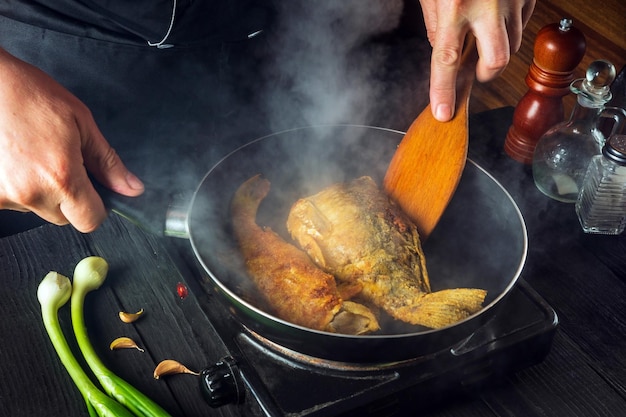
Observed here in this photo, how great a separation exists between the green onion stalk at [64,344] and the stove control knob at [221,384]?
198mm

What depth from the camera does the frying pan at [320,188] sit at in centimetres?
112

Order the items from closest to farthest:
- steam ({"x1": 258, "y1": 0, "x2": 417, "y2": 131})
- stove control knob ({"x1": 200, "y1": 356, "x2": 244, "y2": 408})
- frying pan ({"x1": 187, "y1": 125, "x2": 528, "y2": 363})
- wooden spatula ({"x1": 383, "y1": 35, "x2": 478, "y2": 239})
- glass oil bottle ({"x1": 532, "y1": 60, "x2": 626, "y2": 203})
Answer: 1. frying pan ({"x1": 187, "y1": 125, "x2": 528, "y2": 363})
2. stove control knob ({"x1": 200, "y1": 356, "x2": 244, "y2": 408})
3. wooden spatula ({"x1": 383, "y1": 35, "x2": 478, "y2": 239})
4. glass oil bottle ({"x1": 532, "y1": 60, "x2": 626, "y2": 203})
5. steam ({"x1": 258, "y1": 0, "x2": 417, "y2": 131})

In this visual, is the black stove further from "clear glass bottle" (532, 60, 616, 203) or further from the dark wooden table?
"clear glass bottle" (532, 60, 616, 203)

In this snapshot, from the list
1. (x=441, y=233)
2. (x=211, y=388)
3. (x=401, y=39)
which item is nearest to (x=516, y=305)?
(x=441, y=233)

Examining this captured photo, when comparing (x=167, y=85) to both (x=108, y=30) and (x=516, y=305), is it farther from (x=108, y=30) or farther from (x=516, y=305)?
(x=516, y=305)

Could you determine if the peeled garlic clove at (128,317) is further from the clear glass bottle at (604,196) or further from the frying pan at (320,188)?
the clear glass bottle at (604,196)

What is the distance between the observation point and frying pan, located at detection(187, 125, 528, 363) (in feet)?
3.66

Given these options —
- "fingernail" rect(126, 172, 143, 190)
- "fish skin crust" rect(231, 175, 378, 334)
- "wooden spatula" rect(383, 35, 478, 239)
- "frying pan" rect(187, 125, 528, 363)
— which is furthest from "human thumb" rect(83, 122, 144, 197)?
"wooden spatula" rect(383, 35, 478, 239)

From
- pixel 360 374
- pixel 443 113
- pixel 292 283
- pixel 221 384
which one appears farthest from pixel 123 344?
pixel 443 113

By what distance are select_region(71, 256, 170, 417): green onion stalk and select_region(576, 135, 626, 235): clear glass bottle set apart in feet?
4.00

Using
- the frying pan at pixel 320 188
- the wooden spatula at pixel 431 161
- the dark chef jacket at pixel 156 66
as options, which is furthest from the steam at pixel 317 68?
the wooden spatula at pixel 431 161

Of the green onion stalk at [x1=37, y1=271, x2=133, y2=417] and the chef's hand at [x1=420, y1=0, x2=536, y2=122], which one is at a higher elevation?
the chef's hand at [x1=420, y1=0, x2=536, y2=122]

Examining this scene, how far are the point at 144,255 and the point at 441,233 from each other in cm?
79

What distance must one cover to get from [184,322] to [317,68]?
1036 millimetres
